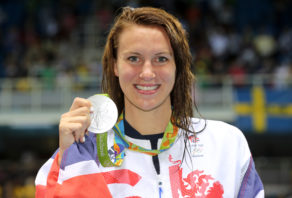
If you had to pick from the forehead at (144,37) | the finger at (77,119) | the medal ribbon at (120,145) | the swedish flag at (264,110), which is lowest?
the swedish flag at (264,110)

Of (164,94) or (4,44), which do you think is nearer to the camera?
(164,94)

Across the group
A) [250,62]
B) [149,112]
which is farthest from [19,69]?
[149,112]

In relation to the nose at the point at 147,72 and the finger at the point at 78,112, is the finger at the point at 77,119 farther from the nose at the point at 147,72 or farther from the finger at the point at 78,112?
the nose at the point at 147,72

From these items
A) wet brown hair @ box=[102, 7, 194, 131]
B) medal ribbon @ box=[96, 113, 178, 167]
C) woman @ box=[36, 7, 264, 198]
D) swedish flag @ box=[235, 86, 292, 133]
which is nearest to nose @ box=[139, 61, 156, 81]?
woman @ box=[36, 7, 264, 198]

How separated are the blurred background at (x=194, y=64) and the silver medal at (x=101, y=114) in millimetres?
5818

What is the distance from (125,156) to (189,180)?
32 centimetres

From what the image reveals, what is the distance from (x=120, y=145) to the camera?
222cm

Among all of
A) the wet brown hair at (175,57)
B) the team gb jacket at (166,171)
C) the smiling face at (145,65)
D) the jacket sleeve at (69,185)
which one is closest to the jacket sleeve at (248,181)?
the team gb jacket at (166,171)

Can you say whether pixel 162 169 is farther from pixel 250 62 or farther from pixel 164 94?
pixel 250 62

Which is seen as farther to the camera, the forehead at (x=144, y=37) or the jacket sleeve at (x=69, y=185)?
the forehead at (x=144, y=37)

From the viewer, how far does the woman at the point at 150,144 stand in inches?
81.2

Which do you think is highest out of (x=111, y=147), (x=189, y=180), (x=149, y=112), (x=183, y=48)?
(x=183, y=48)

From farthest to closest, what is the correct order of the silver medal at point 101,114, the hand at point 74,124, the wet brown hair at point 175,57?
the wet brown hair at point 175,57 < the silver medal at point 101,114 < the hand at point 74,124

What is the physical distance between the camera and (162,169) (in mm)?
2201
